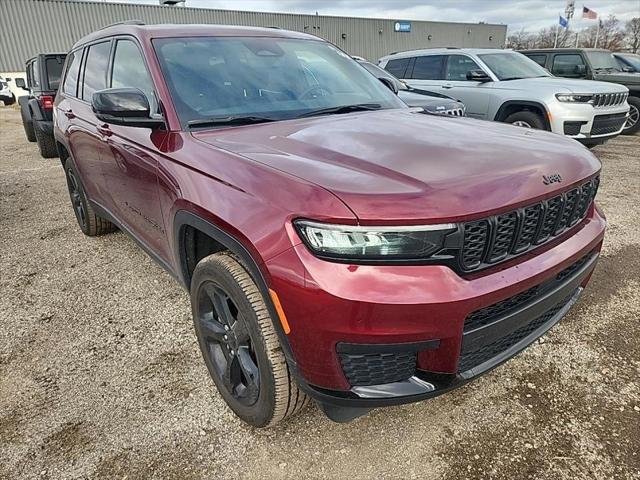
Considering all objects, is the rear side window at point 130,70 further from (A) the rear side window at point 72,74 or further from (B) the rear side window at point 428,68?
(B) the rear side window at point 428,68

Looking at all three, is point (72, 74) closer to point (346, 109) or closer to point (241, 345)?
point (346, 109)

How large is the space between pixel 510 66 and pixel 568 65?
3032 mm

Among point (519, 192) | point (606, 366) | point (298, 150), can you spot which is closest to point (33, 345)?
point (298, 150)

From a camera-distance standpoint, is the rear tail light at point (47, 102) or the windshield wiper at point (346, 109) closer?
the windshield wiper at point (346, 109)

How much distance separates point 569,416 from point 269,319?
1507mm

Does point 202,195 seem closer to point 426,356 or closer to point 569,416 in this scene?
point 426,356

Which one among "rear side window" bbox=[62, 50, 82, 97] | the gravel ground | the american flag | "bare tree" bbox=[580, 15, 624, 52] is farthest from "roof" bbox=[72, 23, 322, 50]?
"bare tree" bbox=[580, 15, 624, 52]

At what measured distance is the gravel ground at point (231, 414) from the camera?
1.96 metres

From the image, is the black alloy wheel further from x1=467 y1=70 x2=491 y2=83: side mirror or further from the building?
the building

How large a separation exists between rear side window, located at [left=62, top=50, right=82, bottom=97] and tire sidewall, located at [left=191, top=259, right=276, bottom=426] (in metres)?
2.84

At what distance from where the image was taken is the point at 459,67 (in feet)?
28.1

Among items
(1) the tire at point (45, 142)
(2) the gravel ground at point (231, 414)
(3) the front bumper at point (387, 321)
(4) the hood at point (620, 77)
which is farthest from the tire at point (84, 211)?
(4) the hood at point (620, 77)

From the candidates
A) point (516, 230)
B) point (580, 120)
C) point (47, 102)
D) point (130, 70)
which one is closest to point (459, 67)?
point (580, 120)

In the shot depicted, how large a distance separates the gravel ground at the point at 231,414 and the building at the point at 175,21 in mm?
26758
